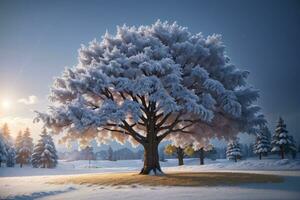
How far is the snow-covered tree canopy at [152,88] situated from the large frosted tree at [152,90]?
7cm

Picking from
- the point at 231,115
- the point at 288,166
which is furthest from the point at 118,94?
the point at 288,166

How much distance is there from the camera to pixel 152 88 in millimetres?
22359

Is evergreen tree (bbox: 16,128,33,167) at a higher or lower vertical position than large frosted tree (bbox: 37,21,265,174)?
lower

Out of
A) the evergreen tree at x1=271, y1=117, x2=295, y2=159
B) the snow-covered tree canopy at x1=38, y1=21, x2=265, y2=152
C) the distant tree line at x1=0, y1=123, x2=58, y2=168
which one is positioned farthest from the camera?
the distant tree line at x1=0, y1=123, x2=58, y2=168

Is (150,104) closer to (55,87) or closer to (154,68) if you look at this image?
(154,68)

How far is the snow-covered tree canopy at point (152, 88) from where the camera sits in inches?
876

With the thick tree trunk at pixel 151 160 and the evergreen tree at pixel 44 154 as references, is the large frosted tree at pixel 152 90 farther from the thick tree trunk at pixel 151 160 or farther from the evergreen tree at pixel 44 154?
the evergreen tree at pixel 44 154

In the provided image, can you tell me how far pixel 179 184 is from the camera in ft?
58.2

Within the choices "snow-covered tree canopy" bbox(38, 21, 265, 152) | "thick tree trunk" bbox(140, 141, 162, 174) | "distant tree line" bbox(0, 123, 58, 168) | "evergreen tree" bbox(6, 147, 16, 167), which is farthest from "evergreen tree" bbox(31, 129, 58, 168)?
"thick tree trunk" bbox(140, 141, 162, 174)

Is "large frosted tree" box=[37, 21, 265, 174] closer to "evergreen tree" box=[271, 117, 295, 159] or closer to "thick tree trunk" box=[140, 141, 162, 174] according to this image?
"thick tree trunk" box=[140, 141, 162, 174]

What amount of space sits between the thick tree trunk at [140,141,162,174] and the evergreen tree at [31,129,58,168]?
44.2 metres

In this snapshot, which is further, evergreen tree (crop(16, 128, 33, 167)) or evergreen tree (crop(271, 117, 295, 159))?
evergreen tree (crop(16, 128, 33, 167))

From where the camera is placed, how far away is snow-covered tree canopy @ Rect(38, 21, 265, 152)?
2225 centimetres

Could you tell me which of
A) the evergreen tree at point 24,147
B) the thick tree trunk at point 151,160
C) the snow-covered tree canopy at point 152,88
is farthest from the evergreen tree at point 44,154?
the thick tree trunk at point 151,160
